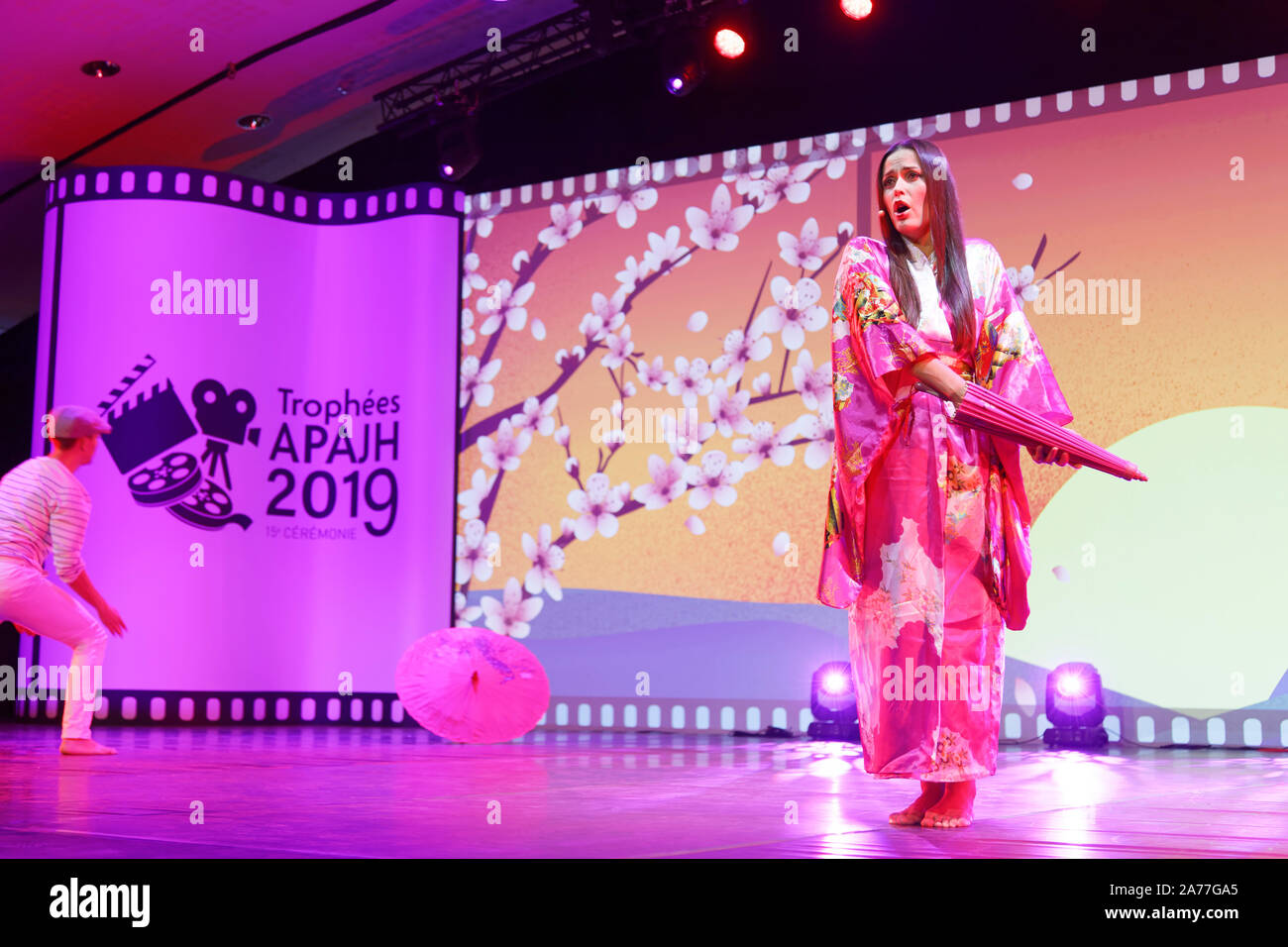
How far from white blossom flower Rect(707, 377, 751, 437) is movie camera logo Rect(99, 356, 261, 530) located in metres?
2.57

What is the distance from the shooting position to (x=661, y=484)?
23.1ft

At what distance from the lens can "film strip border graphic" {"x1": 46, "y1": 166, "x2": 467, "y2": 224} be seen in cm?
730

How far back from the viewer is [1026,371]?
9.11 feet

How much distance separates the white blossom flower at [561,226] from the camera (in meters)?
7.47

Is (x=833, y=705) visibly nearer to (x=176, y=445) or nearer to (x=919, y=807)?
(x=919, y=807)

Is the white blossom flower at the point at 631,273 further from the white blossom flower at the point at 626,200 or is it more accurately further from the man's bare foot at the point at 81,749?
the man's bare foot at the point at 81,749

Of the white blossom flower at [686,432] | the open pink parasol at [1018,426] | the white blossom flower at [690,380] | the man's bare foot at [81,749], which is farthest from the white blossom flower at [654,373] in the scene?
the open pink parasol at [1018,426]

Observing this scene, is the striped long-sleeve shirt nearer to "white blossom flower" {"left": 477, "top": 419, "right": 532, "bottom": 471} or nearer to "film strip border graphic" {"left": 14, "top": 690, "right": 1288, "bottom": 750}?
"film strip border graphic" {"left": 14, "top": 690, "right": 1288, "bottom": 750}

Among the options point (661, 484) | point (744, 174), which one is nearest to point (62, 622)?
point (661, 484)

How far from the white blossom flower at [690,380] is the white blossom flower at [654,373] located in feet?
0.14

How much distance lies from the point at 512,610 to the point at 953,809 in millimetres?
4937

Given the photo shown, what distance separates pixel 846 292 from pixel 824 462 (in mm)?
3887
